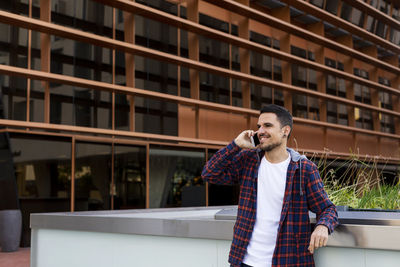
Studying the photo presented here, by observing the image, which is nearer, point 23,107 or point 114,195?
point 23,107

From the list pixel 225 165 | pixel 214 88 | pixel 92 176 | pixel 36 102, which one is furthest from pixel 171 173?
pixel 225 165

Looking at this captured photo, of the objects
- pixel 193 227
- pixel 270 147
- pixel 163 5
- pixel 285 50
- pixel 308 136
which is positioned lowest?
pixel 193 227

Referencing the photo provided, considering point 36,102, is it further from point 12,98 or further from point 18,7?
point 18,7

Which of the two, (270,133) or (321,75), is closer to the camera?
(270,133)

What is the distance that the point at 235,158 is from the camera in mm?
3625

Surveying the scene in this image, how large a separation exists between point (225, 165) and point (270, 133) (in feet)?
1.43

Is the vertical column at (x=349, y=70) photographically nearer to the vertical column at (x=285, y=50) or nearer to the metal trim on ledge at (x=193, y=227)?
the vertical column at (x=285, y=50)

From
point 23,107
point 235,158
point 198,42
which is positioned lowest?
point 235,158

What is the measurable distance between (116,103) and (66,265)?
946 centimetres

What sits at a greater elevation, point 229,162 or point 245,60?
point 245,60

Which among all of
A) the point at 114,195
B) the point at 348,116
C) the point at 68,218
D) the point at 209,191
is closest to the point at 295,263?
the point at 68,218

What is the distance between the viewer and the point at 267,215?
332cm

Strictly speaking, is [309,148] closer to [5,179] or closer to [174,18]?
[174,18]

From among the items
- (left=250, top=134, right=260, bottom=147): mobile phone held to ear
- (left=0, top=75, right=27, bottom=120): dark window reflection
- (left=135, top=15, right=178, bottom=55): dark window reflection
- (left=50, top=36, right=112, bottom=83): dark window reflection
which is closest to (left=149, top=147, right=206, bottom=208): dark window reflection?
(left=50, top=36, right=112, bottom=83): dark window reflection
